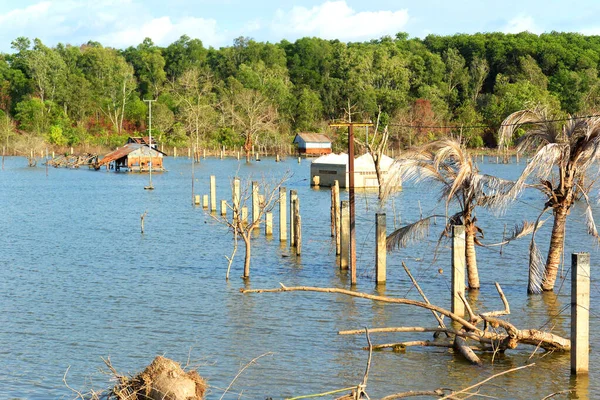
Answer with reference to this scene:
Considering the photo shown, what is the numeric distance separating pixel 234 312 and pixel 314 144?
334 feet

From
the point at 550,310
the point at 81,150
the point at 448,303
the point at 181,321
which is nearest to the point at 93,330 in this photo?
the point at 181,321

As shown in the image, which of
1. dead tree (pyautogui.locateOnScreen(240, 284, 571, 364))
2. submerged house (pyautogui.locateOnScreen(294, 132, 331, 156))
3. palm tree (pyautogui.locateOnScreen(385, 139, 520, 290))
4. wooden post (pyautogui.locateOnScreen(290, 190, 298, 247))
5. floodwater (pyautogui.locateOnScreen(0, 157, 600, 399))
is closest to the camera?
dead tree (pyautogui.locateOnScreen(240, 284, 571, 364))

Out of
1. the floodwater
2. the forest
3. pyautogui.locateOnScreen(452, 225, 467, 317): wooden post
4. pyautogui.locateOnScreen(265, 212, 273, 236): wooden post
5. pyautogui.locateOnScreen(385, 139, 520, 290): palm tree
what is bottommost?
the floodwater

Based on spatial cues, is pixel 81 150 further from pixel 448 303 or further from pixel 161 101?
pixel 448 303

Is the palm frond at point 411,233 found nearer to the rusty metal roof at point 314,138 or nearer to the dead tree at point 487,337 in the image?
the dead tree at point 487,337

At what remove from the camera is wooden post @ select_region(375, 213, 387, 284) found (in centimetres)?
2203

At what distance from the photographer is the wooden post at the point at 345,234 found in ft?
80.4

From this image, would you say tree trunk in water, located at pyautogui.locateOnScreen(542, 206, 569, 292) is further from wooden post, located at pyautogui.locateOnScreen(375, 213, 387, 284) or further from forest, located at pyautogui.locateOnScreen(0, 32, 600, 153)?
forest, located at pyautogui.locateOnScreen(0, 32, 600, 153)

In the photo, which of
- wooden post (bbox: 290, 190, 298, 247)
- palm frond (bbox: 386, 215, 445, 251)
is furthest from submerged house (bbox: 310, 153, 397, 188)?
palm frond (bbox: 386, 215, 445, 251)

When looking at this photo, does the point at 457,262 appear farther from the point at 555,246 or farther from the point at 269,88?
the point at 269,88

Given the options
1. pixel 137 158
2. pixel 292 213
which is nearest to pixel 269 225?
pixel 292 213

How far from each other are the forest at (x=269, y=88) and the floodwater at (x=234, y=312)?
76.1 meters

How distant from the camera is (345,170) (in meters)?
62.3

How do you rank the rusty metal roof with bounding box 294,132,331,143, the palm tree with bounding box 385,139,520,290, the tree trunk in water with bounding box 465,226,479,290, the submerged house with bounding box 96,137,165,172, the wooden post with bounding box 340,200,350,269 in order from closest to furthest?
1. the palm tree with bounding box 385,139,520,290
2. the tree trunk in water with bounding box 465,226,479,290
3. the wooden post with bounding box 340,200,350,269
4. the submerged house with bounding box 96,137,165,172
5. the rusty metal roof with bounding box 294,132,331,143
